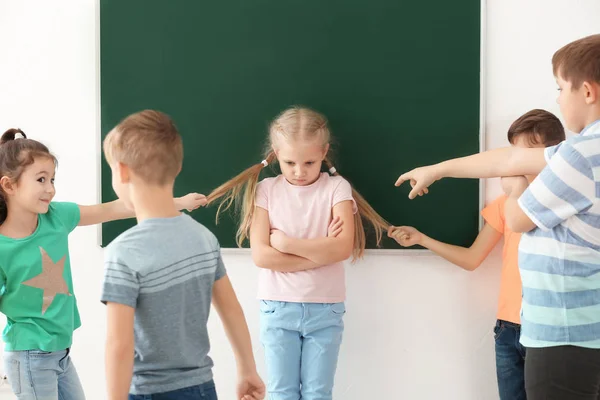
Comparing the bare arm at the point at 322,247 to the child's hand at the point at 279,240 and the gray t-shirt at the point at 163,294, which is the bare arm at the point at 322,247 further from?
the gray t-shirt at the point at 163,294

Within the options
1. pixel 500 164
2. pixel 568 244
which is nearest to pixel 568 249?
pixel 568 244

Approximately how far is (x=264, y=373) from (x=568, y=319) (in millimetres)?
1516

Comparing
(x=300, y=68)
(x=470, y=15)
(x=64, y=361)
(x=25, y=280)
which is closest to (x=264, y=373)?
(x=64, y=361)

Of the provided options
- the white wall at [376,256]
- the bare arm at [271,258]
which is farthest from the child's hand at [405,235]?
the bare arm at [271,258]

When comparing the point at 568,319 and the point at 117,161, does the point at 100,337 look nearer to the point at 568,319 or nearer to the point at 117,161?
the point at 117,161

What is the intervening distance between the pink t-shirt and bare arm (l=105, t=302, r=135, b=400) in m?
1.03

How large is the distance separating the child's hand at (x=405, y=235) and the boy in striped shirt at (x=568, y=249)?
82 cm

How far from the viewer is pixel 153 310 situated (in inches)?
61.5

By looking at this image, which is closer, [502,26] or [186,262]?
[186,262]

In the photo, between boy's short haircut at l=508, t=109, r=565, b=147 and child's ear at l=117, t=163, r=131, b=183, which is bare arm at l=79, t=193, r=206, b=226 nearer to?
child's ear at l=117, t=163, r=131, b=183

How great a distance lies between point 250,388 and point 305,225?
895 millimetres

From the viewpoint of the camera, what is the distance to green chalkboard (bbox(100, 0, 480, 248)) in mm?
2703

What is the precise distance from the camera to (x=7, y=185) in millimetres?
2260

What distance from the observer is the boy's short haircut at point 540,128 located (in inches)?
95.8
